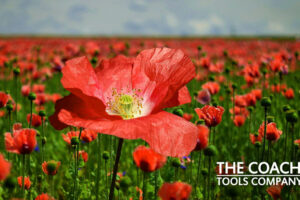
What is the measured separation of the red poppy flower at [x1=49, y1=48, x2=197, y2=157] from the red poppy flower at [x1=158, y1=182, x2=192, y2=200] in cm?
9

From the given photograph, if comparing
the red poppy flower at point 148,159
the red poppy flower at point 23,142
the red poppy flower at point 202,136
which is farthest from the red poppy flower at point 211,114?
the red poppy flower at point 23,142

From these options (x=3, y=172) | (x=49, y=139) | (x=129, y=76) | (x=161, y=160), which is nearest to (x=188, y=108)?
(x=49, y=139)

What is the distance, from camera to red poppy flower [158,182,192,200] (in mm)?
936

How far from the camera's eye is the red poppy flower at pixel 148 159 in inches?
42.1

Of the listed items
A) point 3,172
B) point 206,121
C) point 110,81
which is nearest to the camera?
point 3,172

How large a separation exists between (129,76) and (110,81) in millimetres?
83

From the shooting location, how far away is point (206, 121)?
5.28 feet

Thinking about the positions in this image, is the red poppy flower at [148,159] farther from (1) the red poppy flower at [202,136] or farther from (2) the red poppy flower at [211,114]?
(2) the red poppy flower at [211,114]

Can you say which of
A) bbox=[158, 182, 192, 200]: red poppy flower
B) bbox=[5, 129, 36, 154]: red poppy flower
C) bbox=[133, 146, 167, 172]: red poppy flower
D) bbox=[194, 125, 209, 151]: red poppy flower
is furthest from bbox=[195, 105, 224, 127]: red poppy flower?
→ bbox=[5, 129, 36, 154]: red poppy flower

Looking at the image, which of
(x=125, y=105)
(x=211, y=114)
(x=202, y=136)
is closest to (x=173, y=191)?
(x=202, y=136)

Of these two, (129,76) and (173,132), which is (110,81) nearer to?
(129,76)

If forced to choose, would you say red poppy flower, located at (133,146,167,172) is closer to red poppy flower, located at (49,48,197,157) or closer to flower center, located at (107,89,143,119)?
red poppy flower, located at (49,48,197,157)

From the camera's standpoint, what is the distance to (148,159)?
1.07 m

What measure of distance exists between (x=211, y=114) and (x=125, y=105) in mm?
510
